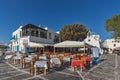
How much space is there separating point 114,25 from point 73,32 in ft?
45.1

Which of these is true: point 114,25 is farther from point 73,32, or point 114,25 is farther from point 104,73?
point 104,73

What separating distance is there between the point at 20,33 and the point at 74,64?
27.6 m

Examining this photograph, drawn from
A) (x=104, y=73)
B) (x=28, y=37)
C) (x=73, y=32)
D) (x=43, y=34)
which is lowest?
(x=104, y=73)

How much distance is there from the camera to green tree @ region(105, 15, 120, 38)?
39.8 m

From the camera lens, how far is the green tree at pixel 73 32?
5091cm

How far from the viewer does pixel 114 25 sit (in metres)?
41.3

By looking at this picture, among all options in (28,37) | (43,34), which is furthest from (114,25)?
(28,37)

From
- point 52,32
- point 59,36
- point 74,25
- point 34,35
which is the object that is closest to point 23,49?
point 34,35

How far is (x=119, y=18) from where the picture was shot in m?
40.8

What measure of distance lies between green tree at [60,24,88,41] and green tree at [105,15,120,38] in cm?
953

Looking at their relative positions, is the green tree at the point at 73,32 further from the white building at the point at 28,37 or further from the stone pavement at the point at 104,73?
the stone pavement at the point at 104,73

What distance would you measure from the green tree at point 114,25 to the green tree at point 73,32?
953 cm

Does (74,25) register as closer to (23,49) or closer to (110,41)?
(23,49)

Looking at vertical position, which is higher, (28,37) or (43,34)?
(43,34)
